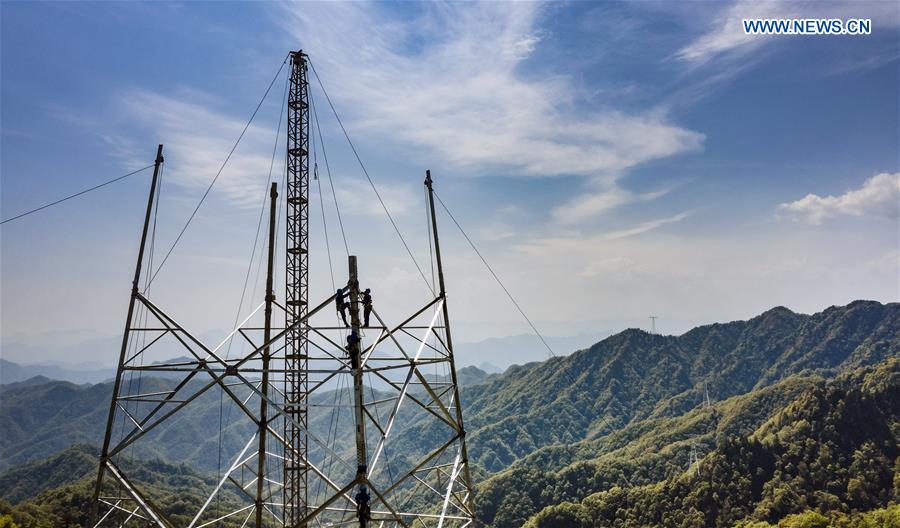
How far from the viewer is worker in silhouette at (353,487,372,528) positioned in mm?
13727

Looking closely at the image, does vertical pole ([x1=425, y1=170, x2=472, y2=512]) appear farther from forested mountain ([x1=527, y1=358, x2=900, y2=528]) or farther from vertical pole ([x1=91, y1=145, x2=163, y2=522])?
forested mountain ([x1=527, y1=358, x2=900, y2=528])

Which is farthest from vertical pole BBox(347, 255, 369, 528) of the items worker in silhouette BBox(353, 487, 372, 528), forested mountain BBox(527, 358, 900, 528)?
forested mountain BBox(527, 358, 900, 528)

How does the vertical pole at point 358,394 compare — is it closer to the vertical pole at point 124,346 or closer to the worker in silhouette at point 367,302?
the worker in silhouette at point 367,302

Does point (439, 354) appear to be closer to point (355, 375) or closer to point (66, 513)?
point (355, 375)

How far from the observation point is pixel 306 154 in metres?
32.7

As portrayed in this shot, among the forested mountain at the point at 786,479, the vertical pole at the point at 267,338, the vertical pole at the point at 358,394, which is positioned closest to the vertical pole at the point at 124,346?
the vertical pole at the point at 267,338

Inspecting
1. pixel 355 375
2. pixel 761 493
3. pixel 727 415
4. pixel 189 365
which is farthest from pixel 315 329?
pixel 727 415

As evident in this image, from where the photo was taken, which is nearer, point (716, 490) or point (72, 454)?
point (716, 490)

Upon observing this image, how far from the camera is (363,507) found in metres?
13.9

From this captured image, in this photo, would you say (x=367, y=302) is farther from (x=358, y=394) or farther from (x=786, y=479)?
(x=786, y=479)

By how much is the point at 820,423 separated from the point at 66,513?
150 metres

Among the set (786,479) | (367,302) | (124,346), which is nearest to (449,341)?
(367,302)

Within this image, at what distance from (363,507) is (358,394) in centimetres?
285

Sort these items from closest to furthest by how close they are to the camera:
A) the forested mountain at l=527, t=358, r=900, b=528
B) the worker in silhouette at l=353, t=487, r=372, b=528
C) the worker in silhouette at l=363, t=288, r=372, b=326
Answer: the worker in silhouette at l=353, t=487, r=372, b=528, the worker in silhouette at l=363, t=288, r=372, b=326, the forested mountain at l=527, t=358, r=900, b=528
